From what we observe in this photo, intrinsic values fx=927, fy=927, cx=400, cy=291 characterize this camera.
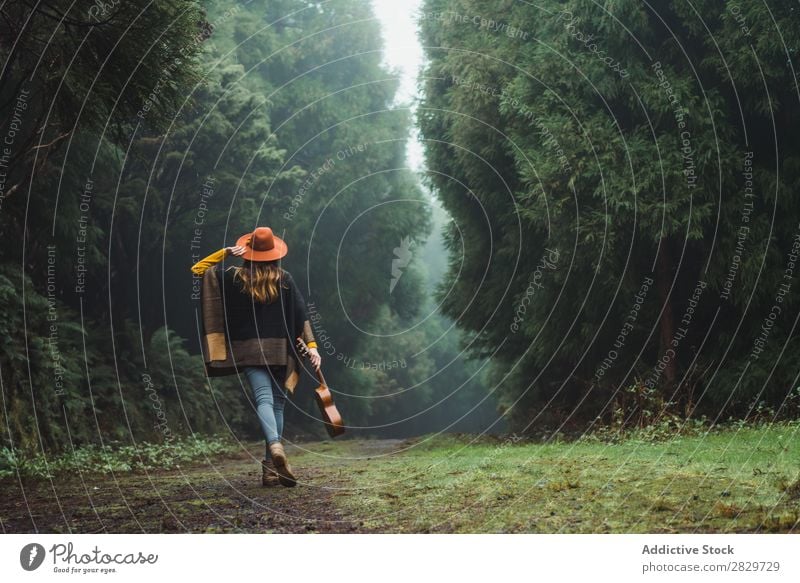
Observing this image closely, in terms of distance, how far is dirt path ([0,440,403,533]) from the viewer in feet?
22.7

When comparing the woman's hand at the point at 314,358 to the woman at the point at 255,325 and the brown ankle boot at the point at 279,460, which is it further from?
the brown ankle boot at the point at 279,460

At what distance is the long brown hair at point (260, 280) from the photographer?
8.41 meters

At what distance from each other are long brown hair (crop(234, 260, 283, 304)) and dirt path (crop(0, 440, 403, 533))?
1791mm

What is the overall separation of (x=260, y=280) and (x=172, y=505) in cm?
211

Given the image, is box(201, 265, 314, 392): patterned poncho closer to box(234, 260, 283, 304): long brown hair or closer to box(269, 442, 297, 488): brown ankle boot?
box(234, 260, 283, 304): long brown hair

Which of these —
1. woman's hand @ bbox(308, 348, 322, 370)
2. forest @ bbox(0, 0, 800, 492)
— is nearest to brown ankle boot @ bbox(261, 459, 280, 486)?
woman's hand @ bbox(308, 348, 322, 370)

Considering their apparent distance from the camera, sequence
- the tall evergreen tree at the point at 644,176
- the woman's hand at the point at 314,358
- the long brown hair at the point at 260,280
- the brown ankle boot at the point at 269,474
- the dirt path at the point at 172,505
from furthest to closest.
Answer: the tall evergreen tree at the point at 644,176, the brown ankle boot at the point at 269,474, the long brown hair at the point at 260,280, the woman's hand at the point at 314,358, the dirt path at the point at 172,505

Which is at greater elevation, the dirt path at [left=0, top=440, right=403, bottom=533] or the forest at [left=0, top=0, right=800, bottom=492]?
the forest at [left=0, top=0, right=800, bottom=492]

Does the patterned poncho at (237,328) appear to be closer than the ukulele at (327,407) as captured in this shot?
Yes

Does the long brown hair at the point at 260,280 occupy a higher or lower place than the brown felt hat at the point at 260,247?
lower

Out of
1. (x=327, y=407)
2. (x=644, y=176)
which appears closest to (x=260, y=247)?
(x=327, y=407)

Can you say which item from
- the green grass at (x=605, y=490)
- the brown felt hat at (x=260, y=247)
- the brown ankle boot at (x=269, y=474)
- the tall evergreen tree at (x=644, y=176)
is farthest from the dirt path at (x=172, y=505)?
the tall evergreen tree at (x=644, y=176)

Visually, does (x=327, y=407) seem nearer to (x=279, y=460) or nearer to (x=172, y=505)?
(x=279, y=460)

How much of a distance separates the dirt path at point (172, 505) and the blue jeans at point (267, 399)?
572 millimetres
